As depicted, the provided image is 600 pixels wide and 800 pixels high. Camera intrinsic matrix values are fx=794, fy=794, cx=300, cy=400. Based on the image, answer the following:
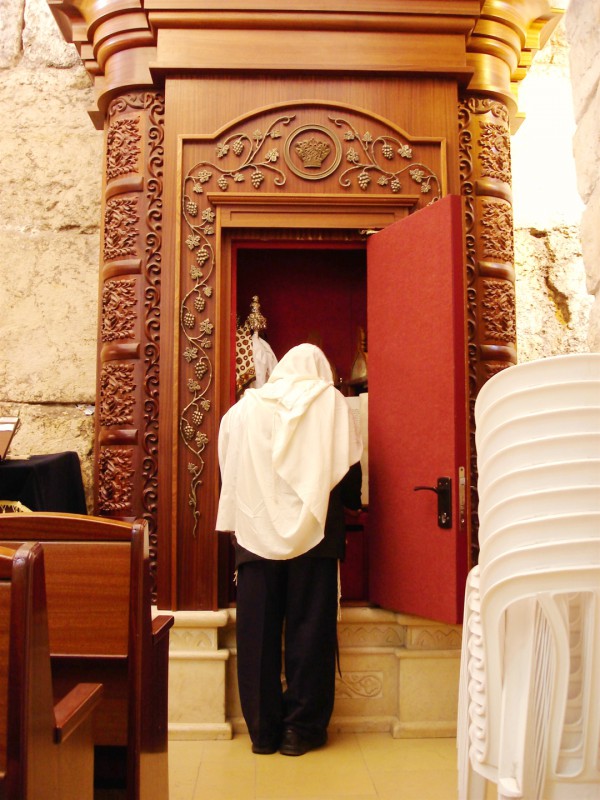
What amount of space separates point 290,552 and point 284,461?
36cm

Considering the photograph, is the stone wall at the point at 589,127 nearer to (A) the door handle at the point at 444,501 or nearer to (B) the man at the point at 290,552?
(A) the door handle at the point at 444,501

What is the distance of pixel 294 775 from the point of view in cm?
292

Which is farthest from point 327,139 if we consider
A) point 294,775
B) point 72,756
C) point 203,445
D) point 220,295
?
point 72,756

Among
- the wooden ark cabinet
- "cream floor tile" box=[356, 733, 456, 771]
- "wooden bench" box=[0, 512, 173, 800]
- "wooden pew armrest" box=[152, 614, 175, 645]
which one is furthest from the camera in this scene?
the wooden ark cabinet

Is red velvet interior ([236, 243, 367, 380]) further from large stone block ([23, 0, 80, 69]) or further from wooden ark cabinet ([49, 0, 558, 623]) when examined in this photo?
large stone block ([23, 0, 80, 69])

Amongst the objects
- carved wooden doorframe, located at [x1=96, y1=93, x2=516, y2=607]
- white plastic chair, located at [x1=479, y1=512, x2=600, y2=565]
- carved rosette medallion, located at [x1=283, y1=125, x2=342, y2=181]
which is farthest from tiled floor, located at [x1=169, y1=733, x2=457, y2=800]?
carved rosette medallion, located at [x1=283, y1=125, x2=342, y2=181]

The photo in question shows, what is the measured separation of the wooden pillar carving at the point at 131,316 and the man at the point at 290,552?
0.53m

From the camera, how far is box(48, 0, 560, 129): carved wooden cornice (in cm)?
363

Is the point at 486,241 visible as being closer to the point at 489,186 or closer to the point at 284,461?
the point at 489,186

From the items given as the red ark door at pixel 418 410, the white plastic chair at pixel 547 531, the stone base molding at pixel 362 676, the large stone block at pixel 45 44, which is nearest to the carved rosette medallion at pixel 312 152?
the red ark door at pixel 418 410

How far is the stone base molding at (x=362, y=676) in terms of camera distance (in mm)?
3371

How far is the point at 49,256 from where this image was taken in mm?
4375

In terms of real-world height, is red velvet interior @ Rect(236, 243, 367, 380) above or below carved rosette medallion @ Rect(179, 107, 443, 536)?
below

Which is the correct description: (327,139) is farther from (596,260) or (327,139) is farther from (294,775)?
(294,775)
